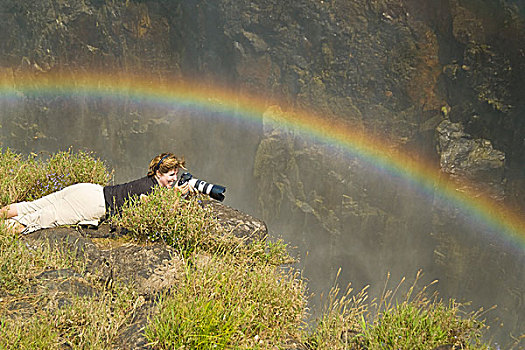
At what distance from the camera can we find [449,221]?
31406 mm

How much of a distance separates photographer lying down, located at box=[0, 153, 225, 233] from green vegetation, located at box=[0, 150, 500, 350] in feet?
1.61

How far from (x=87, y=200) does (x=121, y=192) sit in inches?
13.1

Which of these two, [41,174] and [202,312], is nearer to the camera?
[202,312]

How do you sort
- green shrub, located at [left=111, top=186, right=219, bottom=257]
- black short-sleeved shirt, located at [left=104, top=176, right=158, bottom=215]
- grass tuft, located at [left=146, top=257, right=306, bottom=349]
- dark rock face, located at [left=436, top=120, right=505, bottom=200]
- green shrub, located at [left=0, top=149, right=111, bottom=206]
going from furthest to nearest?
1. dark rock face, located at [left=436, top=120, right=505, bottom=200]
2. green shrub, located at [left=0, top=149, right=111, bottom=206]
3. black short-sleeved shirt, located at [left=104, top=176, right=158, bottom=215]
4. green shrub, located at [left=111, top=186, right=219, bottom=257]
5. grass tuft, located at [left=146, top=257, right=306, bottom=349]

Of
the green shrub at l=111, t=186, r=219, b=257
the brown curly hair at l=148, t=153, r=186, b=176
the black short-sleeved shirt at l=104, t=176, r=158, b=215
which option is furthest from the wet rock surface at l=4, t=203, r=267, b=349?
the brown curly hair at l=148, t=153, r=186, b=176

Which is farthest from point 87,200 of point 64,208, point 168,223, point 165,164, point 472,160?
point 472,160

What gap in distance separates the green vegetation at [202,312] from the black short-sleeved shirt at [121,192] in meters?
0.46

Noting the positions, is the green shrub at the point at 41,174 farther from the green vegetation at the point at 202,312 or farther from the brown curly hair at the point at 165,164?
the green vegetation at the point at 202,312

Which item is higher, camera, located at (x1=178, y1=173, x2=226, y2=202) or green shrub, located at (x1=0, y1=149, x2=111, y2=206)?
camera, located at (x1=178, y1=173, x2=226, y2=202)

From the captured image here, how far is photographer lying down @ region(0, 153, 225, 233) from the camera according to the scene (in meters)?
4.55

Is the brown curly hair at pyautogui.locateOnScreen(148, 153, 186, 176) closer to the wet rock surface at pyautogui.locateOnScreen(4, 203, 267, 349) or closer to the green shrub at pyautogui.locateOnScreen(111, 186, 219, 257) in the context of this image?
the green shrub at pyautogui.locateOnScreen(111, 186, 219, 257)

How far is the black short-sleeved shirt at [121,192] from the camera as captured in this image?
4891mm

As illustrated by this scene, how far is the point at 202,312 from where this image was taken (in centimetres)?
300

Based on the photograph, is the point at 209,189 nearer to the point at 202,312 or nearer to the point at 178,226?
the point at 178,226
